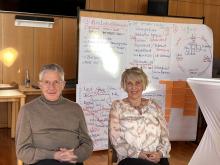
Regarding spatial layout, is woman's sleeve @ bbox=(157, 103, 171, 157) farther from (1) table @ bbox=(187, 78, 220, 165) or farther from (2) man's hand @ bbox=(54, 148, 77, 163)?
(2) man's hand @ bbox=(54, 148, 77, 163)

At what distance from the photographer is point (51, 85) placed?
2.39 m

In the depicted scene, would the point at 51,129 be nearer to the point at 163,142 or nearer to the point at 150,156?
the point at 150,156

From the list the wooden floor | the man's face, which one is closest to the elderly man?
the man's face

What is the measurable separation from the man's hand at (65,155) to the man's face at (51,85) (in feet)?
1.17

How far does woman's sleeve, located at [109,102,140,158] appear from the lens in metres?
2.55

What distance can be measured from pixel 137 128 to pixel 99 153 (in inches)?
73.6

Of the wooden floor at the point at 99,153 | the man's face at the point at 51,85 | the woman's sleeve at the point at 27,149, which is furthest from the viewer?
the wooden floor at the point at 99,153

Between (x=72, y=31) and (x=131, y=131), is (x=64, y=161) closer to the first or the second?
(x=131, y=131)

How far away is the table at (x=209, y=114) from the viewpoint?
8.53ft

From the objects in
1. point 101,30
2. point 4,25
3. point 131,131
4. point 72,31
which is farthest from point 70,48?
point 131,131

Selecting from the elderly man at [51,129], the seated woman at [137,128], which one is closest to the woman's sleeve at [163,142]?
the seated woman at [137,128]

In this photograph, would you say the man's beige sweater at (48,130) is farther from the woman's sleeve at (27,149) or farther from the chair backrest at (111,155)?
the chair backrest at (111,155)

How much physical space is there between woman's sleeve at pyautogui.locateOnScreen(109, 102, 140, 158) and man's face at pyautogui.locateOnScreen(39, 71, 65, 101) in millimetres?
465

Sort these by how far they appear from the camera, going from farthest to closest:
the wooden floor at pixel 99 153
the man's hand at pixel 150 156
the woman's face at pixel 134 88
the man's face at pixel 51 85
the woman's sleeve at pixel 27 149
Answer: the wooden floor at pixel 99 153
the woman's face at pixel 134 88
the man's hand at pixel 150 156
the man's face at pixel 51 85
the woman's sleeve at pixel 27 149
